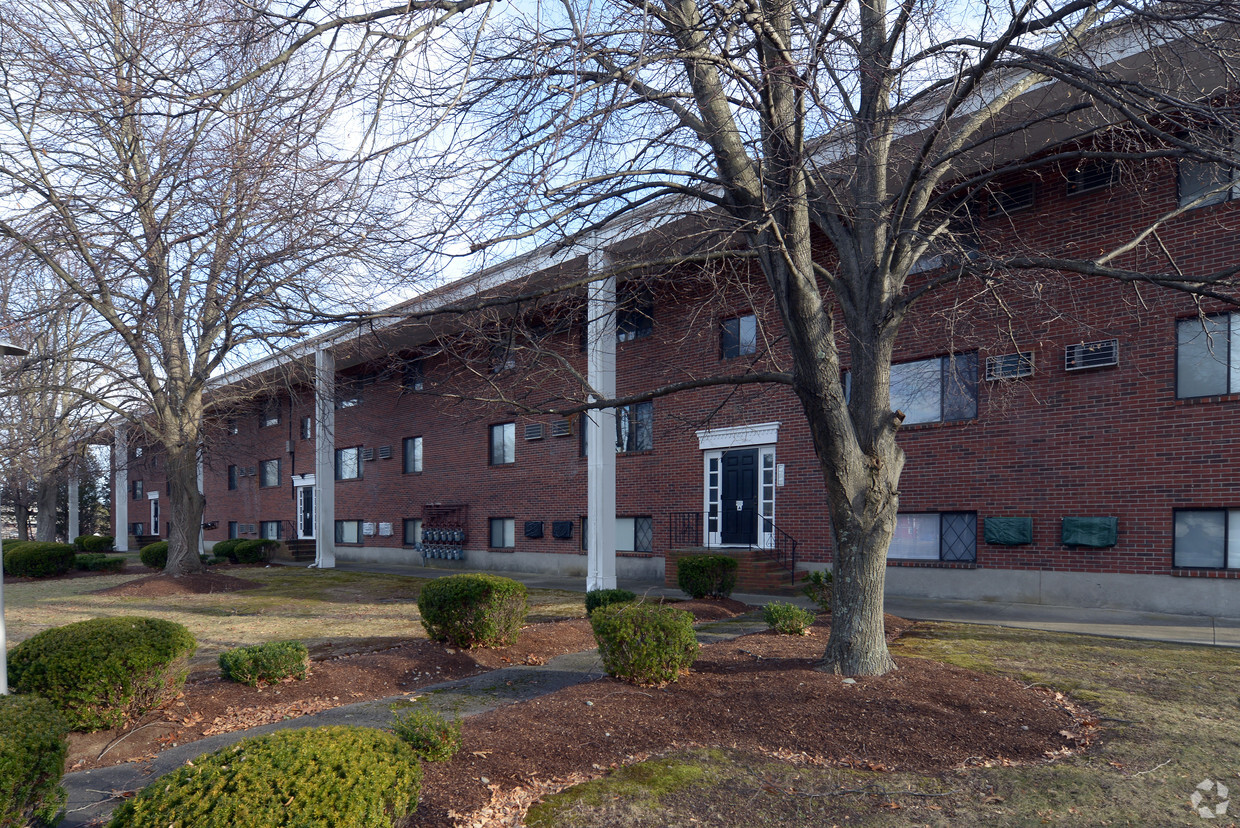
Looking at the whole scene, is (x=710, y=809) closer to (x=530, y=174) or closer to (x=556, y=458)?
(x=530, y=174)

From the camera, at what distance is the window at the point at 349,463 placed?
3152 cm

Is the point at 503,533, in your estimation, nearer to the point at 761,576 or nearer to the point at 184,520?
the point at 184,520

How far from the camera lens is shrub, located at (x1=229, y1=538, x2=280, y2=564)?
28.9 metres

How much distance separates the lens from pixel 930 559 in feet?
50.5

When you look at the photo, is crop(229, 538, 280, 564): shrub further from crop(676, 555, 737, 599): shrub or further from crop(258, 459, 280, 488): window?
crop(676, 555, 737, 599): shrub

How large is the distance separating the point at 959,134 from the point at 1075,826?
5911 mm

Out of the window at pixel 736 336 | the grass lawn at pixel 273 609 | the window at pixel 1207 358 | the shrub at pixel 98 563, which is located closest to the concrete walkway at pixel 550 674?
the grass lawn at pixel 273 609

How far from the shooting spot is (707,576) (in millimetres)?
13953

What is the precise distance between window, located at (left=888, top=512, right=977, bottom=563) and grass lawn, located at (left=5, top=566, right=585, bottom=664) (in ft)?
21.1

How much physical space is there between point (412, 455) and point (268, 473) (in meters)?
11.6

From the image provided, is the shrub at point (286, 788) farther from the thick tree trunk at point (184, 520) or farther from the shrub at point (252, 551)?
the shrub at point (252, 551)

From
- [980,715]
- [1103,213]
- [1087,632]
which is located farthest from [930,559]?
[980,715]

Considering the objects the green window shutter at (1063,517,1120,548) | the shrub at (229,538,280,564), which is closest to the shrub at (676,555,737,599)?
the green window shutter at (1063,517,1120,548)

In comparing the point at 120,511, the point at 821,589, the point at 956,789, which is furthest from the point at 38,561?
the point at 956,789
